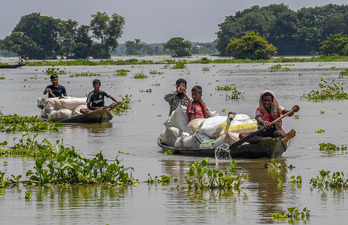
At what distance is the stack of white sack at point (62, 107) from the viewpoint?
1938 centimetres

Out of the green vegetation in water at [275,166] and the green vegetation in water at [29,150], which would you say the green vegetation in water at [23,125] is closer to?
the green vegetation in water at [29,150]

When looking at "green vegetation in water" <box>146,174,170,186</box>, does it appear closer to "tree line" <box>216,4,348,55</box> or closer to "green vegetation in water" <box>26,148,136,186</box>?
"green vegetation in water" <box>26,148,136,186</box>

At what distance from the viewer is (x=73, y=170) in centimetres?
1021

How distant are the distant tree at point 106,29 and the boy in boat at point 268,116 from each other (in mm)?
93332

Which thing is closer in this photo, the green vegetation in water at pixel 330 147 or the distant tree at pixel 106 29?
the green vegetation in water at pixel 330 147

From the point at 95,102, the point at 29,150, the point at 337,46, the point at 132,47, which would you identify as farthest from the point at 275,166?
the point at 132,47

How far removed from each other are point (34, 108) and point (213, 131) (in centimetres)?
1417

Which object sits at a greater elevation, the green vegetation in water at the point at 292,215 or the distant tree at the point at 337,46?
the distant tree at the point at 337,46

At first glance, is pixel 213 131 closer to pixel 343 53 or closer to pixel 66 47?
pixel 343 53

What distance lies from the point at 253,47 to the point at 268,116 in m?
69.7

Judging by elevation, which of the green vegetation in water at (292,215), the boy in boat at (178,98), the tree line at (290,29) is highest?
the tree line at (290,29)

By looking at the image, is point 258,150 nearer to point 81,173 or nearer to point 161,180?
point 161,180

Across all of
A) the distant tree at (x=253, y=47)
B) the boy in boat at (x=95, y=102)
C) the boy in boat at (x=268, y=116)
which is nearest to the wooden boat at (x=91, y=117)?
the boy in boat at (x=95, y=102)

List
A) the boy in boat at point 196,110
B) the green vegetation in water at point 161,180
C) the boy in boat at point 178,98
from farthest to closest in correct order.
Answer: the boy in boat at point 178,98 < the boy in boat at point 196,110 < the green vegetation in water at point 161,180
